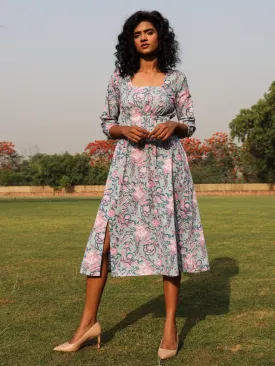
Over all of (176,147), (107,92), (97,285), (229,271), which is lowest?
(229,271)

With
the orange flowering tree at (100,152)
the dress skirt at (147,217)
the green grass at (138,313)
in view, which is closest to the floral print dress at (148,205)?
the dress skirt at (147,217)

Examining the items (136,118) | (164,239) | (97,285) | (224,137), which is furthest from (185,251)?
(224,137)

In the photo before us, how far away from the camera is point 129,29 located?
12.1 ft

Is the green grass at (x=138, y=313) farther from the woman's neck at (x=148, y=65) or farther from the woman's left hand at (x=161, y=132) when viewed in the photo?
the woman's neck at (x=148, y=65)

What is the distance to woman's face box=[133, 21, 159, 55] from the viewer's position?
11.9 ft

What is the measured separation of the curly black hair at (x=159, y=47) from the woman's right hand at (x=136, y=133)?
481mm

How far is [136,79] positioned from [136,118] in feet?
0.89

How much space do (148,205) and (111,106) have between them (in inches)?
27.8

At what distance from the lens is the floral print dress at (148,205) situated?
3.40m

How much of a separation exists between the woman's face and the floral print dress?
0.73ft

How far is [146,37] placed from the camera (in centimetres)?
362

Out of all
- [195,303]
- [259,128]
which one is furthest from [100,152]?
[195,303]

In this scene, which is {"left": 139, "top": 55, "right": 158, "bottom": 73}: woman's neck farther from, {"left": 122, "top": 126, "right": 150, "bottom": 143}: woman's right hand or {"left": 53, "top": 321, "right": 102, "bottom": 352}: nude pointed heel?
{"left": 53, "top": 321, "right": 102, "bottom": 352}: nude pointed heel

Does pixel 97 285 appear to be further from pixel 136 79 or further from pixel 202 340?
pixel 136 79
